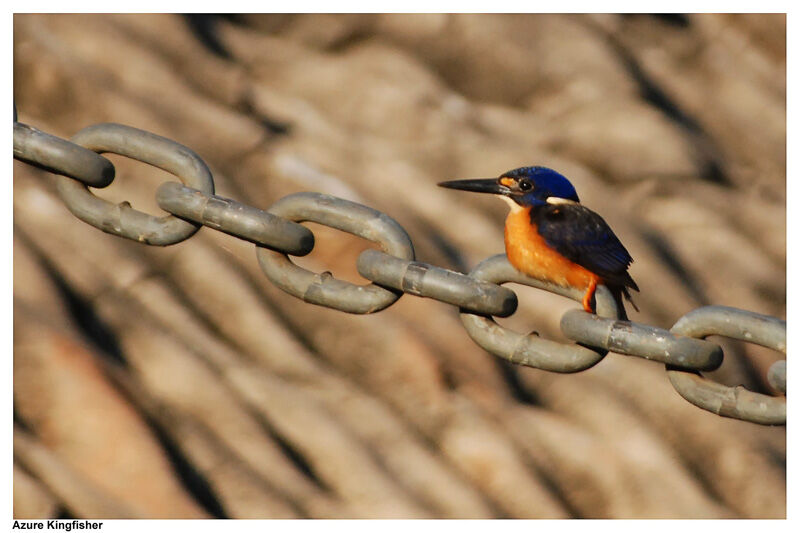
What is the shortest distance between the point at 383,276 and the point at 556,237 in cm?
25

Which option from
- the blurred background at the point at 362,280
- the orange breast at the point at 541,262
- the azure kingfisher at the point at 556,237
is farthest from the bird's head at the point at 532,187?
the blurred background at the point at 362,280

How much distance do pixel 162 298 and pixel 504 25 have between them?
6.97 ft

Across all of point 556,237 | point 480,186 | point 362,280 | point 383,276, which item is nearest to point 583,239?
point 556,237

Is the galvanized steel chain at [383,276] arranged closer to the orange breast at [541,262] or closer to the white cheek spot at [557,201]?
the orange breast at [541,262]

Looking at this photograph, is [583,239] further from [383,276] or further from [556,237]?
[383,276]

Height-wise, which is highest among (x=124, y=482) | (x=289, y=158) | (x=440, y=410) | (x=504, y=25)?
(x=504, y=25)

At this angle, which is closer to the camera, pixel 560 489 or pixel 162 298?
pixel 162 298

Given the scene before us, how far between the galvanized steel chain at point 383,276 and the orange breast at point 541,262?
0.04ft

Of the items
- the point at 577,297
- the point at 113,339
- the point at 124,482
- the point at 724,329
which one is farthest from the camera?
the point at 113,339

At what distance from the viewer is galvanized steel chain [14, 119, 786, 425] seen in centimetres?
119

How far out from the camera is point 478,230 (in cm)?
501

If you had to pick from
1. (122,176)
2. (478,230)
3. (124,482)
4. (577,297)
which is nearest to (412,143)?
(478,230)

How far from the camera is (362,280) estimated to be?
4438 mm

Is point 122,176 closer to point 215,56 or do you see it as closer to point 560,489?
point 215,56
